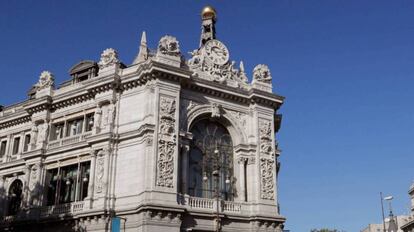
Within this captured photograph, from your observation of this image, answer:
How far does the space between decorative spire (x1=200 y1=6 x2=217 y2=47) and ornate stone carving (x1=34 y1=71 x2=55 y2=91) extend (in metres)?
14.6

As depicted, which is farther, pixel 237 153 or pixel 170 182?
pixel 237 153

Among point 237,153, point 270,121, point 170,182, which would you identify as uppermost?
point 270,121

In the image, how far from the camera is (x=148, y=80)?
121 feet

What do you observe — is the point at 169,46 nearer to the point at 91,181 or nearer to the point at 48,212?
the point at 91,181

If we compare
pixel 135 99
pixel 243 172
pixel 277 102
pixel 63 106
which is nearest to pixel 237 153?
pixel 243 172

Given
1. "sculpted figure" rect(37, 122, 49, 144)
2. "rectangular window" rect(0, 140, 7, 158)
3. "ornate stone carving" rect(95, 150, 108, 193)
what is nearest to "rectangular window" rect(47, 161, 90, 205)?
"ornate stone carving" rect(95, 150, 108, 193)

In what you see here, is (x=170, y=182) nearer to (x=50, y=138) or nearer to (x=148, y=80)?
(x=148, y=80)

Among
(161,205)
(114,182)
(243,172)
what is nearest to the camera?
(161,205)

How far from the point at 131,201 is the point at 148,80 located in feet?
28.1

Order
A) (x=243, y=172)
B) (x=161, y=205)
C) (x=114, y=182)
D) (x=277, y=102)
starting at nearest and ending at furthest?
(x=161, y=205) → (x=114, y=182) → (x=243, y=172) → (x=277, y=102)

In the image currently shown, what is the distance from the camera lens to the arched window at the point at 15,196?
43172 mm

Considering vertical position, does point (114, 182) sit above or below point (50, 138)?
below

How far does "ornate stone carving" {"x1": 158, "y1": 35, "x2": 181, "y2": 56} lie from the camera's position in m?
37.5

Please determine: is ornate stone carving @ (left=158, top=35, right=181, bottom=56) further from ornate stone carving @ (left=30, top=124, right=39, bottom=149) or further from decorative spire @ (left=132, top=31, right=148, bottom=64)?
ornate stone carving @ (left=30, top=124, right=39, bottom=149)
